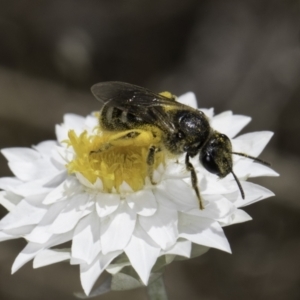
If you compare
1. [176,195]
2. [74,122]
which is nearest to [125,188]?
[176,195]

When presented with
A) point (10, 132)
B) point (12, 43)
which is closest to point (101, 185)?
point (10, 132)

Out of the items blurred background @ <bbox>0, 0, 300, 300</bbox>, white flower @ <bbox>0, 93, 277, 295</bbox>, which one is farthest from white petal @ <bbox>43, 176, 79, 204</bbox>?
blurred background @ <bbox>0, 0, 300, 300</bbox>

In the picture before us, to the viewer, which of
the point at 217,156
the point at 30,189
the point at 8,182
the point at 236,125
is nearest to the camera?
the point at 217,156

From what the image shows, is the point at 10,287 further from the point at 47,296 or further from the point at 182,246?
the point at 182,246

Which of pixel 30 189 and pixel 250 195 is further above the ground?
pixel 30 189

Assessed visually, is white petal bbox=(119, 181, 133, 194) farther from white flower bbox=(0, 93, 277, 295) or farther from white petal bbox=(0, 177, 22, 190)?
white petal bbox=(0, 177, 22, 190)

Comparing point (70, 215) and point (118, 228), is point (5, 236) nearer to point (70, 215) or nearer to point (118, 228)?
point (70, 215)

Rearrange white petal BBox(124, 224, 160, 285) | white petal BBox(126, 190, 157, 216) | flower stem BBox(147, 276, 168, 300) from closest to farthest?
white petal BBox(124, 224, 160, 285) < white petal BBox(126, 190, 157, 216) < flower stem BBox(147, 276, 168, 300)
